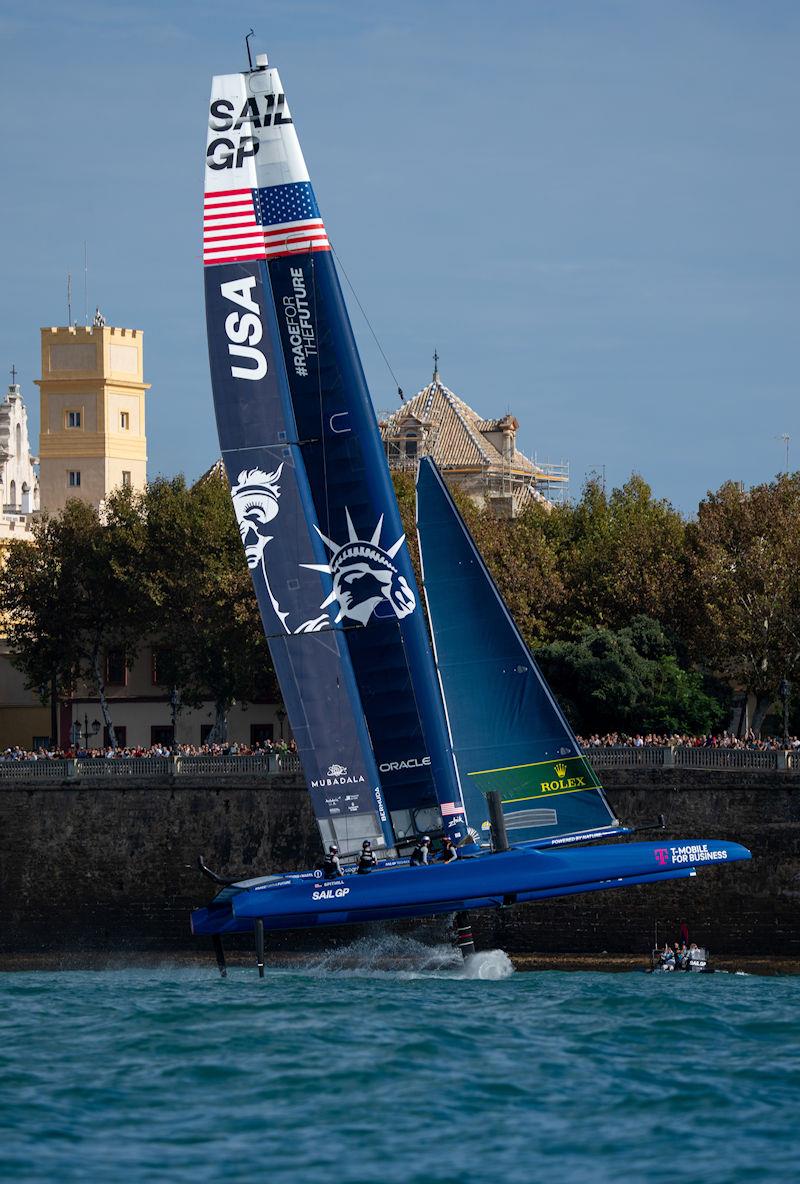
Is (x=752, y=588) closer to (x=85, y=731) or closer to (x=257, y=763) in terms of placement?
(x=257, y=763)

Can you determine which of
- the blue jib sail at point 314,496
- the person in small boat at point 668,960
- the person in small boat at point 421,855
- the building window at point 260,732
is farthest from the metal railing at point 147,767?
the person in small boat at point 421,855

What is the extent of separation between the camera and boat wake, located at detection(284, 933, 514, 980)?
54.9 meters

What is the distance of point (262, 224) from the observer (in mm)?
49062

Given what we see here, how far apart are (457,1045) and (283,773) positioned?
77.6 feet

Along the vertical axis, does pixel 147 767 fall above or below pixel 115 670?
below

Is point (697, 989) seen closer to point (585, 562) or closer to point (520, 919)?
point (520, 919)

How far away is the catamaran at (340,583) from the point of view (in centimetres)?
4869

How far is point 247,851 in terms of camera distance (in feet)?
213

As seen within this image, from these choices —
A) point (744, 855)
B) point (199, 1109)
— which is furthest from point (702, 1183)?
point (744, 855)

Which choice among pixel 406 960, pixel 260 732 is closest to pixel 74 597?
pixel 260 732

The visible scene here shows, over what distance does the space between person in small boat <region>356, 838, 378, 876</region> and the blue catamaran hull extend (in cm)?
59

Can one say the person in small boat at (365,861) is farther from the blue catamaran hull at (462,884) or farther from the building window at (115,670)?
the building window at (115,670)

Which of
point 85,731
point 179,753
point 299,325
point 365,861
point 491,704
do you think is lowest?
point 365,861

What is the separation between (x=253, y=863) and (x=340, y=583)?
17396 millimetres
